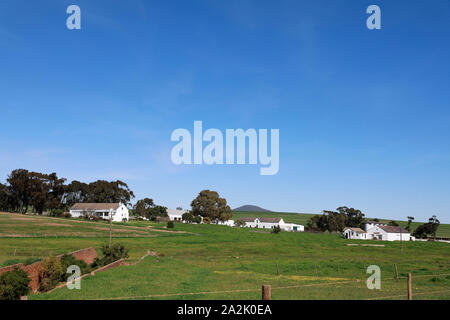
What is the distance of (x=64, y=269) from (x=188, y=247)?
132 feet

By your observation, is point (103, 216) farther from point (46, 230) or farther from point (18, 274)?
point (18, 274)

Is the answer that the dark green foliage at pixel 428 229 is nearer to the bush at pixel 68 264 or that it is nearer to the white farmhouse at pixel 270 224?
the white farmhouse at pixel 270 224

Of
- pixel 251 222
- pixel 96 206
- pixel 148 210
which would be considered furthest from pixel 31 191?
pixel 251 222

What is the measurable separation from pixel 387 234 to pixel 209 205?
69.3 meters

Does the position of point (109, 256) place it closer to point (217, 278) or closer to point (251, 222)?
point (217, 278)

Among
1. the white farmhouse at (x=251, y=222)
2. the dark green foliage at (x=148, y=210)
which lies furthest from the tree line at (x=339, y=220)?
the dark green foliage at (x=148, y=210)

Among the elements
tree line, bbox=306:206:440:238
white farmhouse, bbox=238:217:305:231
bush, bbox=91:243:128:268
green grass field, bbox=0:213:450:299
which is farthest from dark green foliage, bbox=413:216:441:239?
bush, bbox=91:243:128:268

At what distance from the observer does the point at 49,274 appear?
96.7 ft

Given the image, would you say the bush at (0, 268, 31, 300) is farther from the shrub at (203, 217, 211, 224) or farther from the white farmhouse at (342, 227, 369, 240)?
the shrub at (203, 217, 211, 224)

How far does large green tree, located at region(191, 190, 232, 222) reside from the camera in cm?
15300

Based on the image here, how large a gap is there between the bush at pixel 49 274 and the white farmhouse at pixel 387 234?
121498 millimetres

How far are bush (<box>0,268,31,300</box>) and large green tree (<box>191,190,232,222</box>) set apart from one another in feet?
420

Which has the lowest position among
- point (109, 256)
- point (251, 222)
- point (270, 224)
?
point (270, 224)
